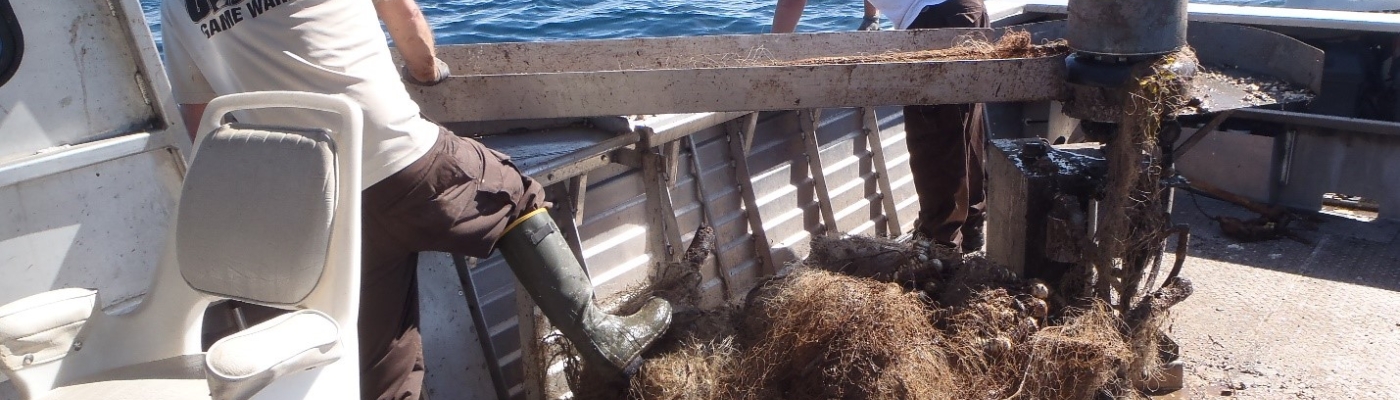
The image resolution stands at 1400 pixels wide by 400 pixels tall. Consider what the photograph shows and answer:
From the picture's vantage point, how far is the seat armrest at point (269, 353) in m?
1.85

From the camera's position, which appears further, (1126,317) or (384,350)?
(1126,317)

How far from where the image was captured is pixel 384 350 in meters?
2.92

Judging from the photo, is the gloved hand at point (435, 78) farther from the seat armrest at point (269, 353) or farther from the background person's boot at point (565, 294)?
the seat armrest at point (269, 353)

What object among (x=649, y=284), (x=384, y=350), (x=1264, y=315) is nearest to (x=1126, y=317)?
(x=1264, y=315)

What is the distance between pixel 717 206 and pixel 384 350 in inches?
74.2

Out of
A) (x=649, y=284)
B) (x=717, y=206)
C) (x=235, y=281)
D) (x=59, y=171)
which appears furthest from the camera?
(x=717, y=206)

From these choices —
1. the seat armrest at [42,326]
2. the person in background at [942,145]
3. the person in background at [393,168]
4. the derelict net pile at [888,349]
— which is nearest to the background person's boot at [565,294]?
the person in background at [393,168]

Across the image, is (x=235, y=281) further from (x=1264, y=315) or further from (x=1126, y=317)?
(x=1264, y=315)

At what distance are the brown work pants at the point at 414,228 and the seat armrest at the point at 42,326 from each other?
0.67 m

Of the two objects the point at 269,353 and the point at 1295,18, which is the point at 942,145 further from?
the point at 269,353

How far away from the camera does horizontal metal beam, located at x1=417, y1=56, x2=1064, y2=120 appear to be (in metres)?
3.21

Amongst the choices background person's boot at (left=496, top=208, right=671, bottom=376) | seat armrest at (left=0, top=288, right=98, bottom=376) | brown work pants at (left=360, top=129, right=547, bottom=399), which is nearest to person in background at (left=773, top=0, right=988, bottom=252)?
background person's boot at (left=496, top=208, right=671, bottom=376)

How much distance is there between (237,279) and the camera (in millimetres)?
2225

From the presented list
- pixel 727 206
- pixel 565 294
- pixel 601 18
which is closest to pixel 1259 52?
pixel 727 206
